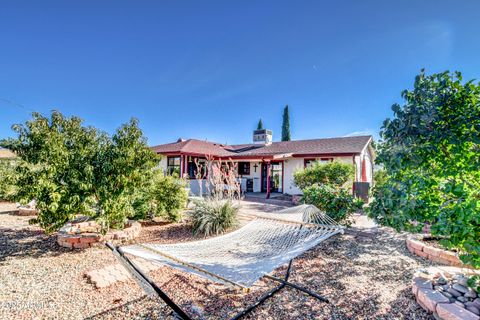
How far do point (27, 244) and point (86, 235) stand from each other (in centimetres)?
129

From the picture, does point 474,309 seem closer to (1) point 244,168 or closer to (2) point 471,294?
(2) point 471,294

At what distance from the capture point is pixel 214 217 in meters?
5.35


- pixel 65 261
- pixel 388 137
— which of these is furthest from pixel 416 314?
pixel 65 261

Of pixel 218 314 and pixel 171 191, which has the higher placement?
pixel 171 191

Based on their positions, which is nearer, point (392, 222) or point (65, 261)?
point (392, 222)

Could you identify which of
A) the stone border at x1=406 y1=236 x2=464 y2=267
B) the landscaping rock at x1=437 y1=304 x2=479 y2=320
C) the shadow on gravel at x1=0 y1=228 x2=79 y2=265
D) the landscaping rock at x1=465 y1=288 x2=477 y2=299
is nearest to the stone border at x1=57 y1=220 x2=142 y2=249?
the shadow on gravel at x1=0 y1=228 x2=79 y2=265

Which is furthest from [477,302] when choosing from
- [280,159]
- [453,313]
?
[280,159]

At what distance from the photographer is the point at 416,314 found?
7.96 ft

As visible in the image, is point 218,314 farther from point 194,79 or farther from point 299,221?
point 194,79

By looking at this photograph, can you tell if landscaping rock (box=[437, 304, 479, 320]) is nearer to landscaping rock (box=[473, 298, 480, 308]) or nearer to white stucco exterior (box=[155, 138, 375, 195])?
landscaping rock (box=[473, 298, 480, 308])

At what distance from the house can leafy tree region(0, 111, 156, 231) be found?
7445 millimetres

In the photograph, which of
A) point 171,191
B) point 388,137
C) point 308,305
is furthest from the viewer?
point 171,191

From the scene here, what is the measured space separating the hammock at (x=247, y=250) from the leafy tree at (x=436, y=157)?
1294 mm

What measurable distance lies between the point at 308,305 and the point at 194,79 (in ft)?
36.4
